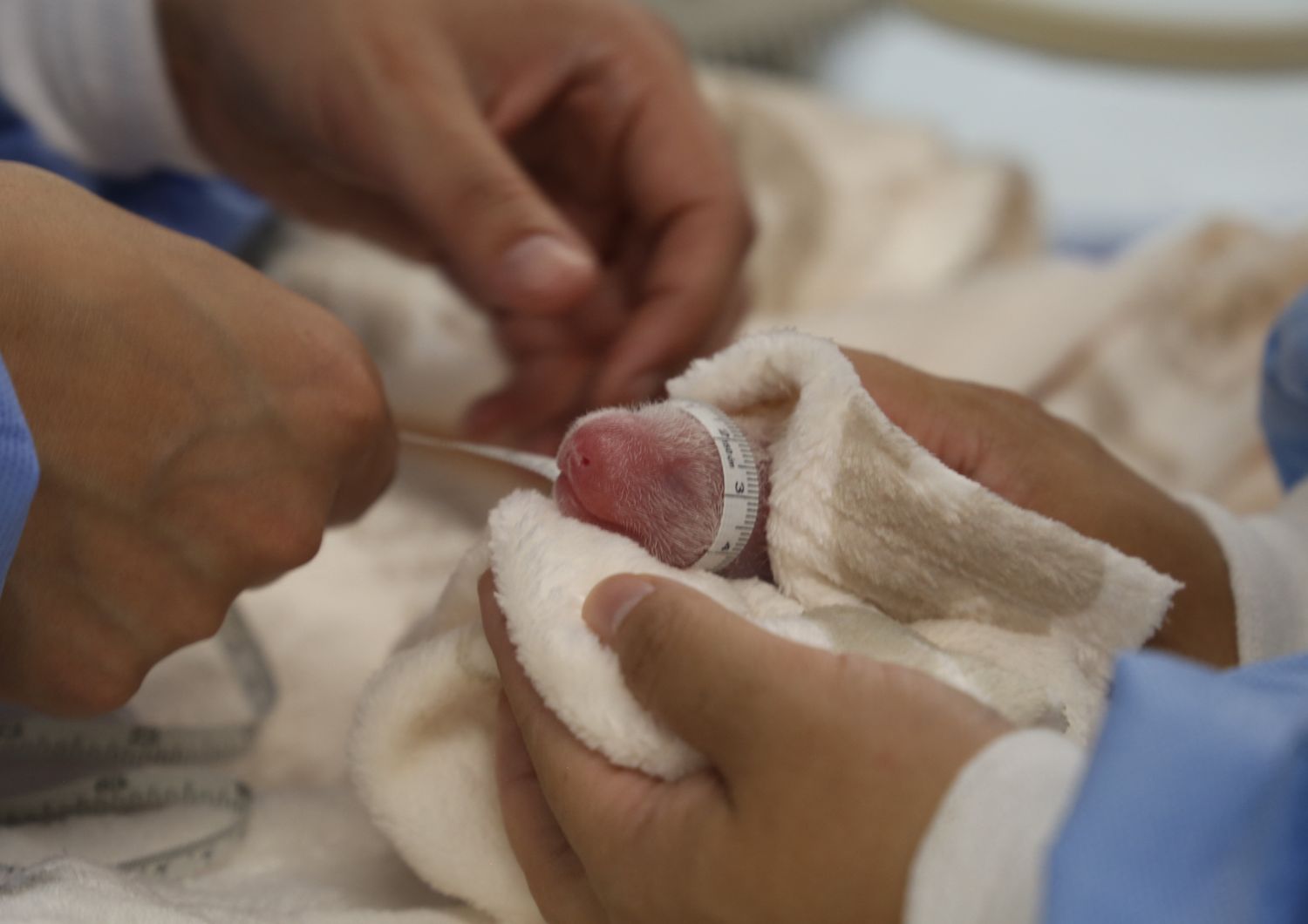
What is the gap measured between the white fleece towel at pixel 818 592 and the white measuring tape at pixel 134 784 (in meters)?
0.14

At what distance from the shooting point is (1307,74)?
1831 millimetres

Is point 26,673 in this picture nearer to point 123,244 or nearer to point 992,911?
point 123,244

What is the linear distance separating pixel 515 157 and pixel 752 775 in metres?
0.68

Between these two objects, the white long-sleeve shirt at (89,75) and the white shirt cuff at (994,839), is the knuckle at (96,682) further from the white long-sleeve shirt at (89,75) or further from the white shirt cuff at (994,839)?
the white long-sleeve shirt at (89,75)

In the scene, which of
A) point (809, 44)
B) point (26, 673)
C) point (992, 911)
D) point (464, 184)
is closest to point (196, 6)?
point (464, 184)

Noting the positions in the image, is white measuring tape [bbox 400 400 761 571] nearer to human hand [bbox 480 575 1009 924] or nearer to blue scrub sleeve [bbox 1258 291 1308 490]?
human hand [bbox 480 575 1009 924]

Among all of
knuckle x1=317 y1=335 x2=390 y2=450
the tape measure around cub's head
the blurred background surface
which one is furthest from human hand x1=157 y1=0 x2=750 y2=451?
the blurred background surface

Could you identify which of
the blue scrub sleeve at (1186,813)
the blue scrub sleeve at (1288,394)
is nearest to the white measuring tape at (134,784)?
the blue scrub sleeve at (1186,813)

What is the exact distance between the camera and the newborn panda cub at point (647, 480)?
452mm

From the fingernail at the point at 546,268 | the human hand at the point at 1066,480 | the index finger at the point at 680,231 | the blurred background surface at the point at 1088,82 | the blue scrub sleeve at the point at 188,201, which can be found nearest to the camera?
the human hand at the point at 1066,480

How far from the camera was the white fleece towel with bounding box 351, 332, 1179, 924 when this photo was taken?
0.44m

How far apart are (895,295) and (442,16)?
437 mm

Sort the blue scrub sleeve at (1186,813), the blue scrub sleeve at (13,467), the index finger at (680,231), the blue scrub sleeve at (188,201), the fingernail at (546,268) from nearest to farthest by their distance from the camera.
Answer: the blue scrub sleeve at (1186,813), the blue scrub sleeve at (13,467), the fingernail at (546,268), the index finger at (680,231), the blue scrub sleeve at (188,201)

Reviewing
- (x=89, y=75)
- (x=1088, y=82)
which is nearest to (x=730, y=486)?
(x=89, y=75)
